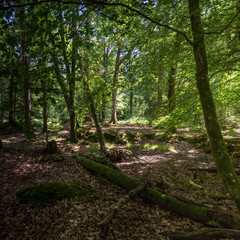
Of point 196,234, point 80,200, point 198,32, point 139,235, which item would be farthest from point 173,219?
point 198,32

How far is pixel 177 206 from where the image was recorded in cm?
353

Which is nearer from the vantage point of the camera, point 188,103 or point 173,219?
point 173,219

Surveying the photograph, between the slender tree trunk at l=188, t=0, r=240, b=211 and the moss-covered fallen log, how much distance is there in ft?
1.55

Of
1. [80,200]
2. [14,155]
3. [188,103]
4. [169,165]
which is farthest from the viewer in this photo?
[169,165]

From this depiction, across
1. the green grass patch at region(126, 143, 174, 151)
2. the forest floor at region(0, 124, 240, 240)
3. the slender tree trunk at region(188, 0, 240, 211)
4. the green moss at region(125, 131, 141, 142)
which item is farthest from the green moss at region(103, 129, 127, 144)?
the slender tree trunk at region(188, 0, 240, 211)

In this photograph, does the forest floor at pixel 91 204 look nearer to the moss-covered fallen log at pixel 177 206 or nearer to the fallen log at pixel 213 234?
the moss-covered fallen log at pixel 177 206

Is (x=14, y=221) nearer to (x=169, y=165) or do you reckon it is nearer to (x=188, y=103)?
(x=188, y=103)

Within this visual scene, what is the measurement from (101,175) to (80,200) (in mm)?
1461

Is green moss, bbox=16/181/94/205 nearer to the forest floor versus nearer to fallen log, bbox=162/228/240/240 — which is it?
the forest floor

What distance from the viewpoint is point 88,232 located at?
2.81m

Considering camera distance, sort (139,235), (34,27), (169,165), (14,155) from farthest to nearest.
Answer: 1. (169,165)
2. (14,155)
3. (139,235)
4. (34,27)

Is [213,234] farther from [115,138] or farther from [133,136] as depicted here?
[133,136]

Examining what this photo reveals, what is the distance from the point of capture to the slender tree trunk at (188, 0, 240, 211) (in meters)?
2.88

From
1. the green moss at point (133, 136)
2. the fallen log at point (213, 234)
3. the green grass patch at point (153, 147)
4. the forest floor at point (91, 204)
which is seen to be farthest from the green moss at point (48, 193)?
the green moss at point (133, 136)
